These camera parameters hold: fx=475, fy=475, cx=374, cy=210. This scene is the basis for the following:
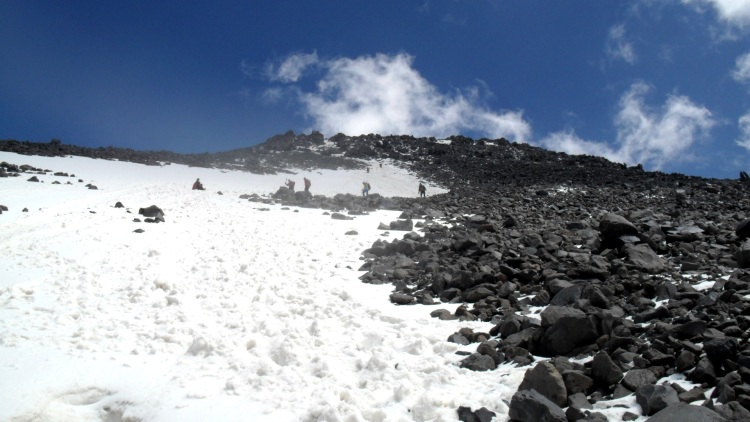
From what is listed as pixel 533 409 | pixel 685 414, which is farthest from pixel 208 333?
pixel 685 414

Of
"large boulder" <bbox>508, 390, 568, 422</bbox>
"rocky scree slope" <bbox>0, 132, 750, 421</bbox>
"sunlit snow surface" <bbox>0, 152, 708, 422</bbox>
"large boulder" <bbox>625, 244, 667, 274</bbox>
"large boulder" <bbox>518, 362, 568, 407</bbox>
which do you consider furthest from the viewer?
"large boulder" <bbox>625, 244, 667, 274</bbox>

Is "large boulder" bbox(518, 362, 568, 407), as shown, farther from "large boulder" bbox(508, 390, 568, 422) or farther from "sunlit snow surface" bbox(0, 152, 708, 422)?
"sunlit snow surface" bbox(0, 152, 708, 422)

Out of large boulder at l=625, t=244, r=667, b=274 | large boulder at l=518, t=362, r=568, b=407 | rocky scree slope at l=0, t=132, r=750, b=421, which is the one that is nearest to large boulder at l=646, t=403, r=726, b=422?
rocky scree slope at l=0, t=132, r=750, b=421

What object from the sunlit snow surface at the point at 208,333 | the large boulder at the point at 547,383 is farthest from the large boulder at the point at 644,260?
the large boulder at the point at 547,383

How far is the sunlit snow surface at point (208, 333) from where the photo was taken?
6.77 meters

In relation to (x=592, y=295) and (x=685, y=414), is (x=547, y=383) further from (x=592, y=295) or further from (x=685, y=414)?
(x=592, y=295)

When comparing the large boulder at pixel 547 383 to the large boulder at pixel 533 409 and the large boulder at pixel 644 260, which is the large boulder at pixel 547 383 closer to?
the large boulder at pixel 533 409

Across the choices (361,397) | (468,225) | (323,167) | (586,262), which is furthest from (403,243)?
(323,167)

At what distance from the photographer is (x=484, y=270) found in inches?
444

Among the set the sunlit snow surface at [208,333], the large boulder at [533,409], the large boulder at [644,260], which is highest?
the large boulder at [644,260]

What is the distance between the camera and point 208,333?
9.05 meters

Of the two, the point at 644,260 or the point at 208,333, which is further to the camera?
the point at 644,260

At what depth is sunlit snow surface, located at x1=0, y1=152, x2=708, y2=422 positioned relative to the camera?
6.77 metres

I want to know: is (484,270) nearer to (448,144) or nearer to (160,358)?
(160,358)
